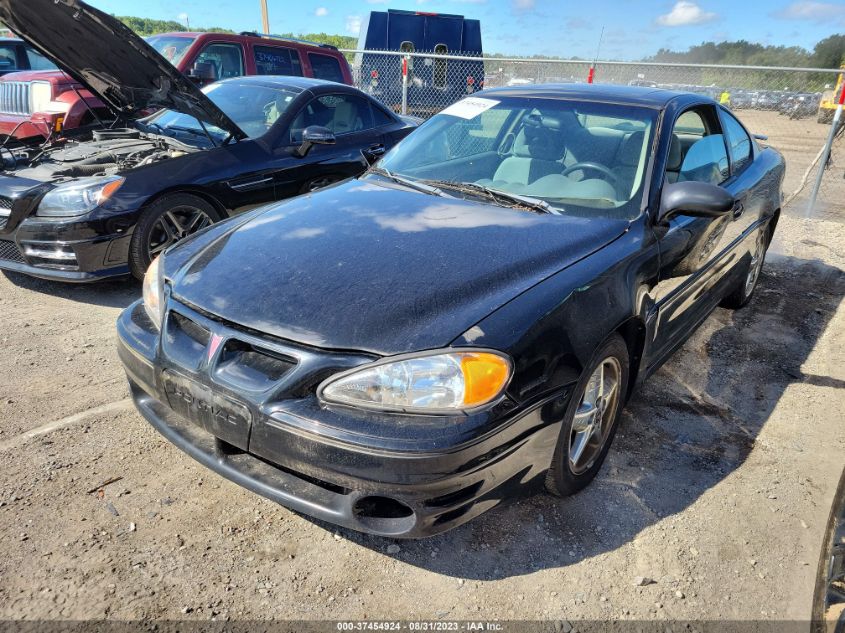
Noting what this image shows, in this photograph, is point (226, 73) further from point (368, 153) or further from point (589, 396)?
point (589, 396)

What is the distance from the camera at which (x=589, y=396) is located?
96.7 inches

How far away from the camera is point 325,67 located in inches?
377

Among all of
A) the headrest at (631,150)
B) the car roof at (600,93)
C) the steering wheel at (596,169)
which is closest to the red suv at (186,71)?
the car roof at (600,93)

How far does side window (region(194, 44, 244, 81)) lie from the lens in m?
8.65

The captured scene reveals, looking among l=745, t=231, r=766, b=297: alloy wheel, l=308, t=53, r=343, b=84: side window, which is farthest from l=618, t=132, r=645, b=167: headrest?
l=308, t=53, r=343, b=84: side window

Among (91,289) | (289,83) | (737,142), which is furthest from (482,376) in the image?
(289,83)

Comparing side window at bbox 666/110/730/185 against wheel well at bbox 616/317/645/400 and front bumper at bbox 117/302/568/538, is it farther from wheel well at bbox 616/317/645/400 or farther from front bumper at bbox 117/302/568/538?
front bumper at bbox 117/302/568/538

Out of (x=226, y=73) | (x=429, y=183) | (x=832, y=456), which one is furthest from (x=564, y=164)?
(x=226, y=73)

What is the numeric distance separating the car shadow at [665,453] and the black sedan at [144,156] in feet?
9.66

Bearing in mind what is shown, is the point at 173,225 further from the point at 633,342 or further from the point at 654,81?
the point at 654,81

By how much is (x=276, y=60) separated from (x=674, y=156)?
24.9 ft

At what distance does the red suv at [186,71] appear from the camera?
7113 millimetres

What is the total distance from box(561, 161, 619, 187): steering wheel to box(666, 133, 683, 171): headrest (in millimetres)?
297

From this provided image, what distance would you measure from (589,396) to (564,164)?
125 cm
